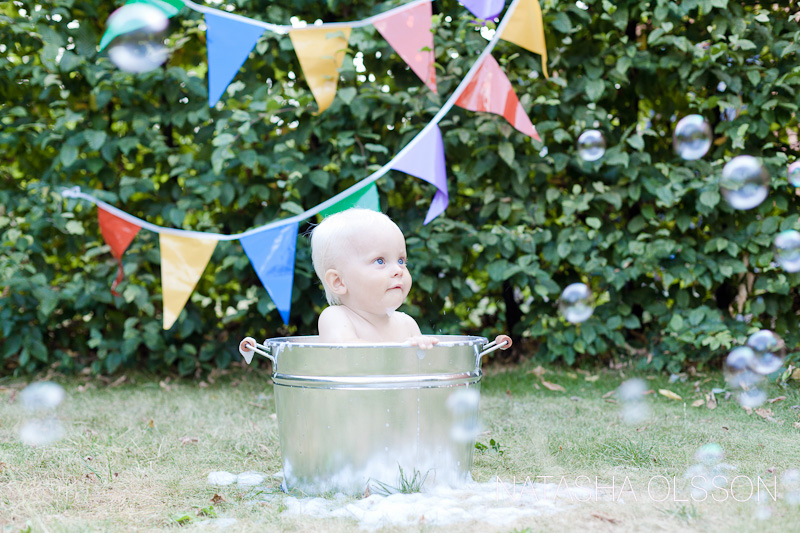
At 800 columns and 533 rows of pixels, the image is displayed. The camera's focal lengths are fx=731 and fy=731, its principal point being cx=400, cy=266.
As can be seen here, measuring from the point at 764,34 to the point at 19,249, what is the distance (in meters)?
3.72

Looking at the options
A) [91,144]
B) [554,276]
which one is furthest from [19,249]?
[554,276]

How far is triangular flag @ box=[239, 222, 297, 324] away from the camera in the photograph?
272cm

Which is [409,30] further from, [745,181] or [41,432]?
[41,432]

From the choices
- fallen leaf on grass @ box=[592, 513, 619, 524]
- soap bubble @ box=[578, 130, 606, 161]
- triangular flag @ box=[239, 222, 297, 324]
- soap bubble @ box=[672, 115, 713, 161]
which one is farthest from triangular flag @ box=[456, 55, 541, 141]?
fallen leaf on grass @ box=[592, 513, 619, 524]

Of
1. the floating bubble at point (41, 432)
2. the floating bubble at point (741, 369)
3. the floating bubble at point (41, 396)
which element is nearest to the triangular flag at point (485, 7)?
the floating bubble at point (741, 369)

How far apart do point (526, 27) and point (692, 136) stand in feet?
2.90

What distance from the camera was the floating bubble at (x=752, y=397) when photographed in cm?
284

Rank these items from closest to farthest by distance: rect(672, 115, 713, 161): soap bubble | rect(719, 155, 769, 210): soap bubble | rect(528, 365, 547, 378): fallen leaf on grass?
rect(672, 115, 713, 161): soap bubble → rect(719, 155, 769, 210): soap bubble → rect(528, 365, 547, 378): fallen leaf on grass

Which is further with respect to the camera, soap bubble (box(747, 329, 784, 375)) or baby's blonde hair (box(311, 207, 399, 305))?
soap bubble (box(747, 329, 784, 375))

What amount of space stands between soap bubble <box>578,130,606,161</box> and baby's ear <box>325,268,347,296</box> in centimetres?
160

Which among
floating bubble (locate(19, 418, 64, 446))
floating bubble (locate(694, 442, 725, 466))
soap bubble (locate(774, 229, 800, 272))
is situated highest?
soap bubble (locate(774, 229, 800, 272))

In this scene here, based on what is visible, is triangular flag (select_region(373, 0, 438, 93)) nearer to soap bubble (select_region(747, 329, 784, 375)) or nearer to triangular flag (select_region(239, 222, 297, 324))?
triangular flag (select_region(239, 222, 297, 324))

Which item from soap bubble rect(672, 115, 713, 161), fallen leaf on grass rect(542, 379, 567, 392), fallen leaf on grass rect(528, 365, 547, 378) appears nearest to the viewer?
soap bubble rect(672, 115, 713, 161)

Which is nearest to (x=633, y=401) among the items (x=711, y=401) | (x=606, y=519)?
(x=711, y=401)
